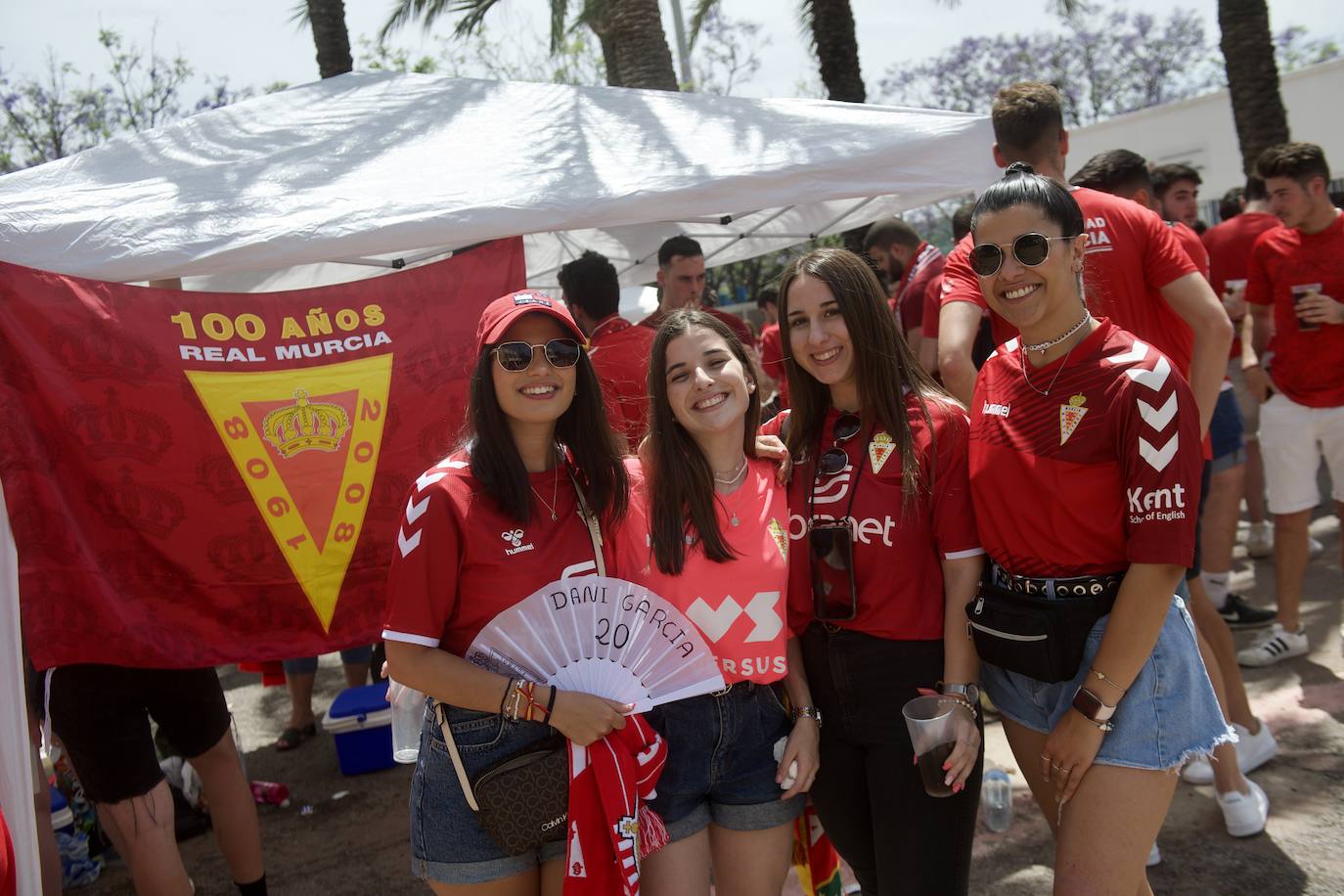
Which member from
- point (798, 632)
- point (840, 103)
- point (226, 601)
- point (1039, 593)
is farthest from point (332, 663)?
point (1039, 593)

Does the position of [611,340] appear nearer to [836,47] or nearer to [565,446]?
[565,446]

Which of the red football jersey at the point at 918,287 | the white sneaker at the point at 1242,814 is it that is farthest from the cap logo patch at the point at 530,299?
the red football jersey at the point at 918,287

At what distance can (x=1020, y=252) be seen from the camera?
2.23 metres

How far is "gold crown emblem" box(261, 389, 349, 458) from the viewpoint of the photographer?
12.3 ft

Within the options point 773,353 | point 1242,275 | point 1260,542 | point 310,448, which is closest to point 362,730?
point 310,448

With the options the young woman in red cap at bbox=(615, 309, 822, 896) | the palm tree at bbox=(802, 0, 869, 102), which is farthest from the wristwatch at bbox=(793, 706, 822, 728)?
the palm tree at bbox=(802, 0, 869, 102)

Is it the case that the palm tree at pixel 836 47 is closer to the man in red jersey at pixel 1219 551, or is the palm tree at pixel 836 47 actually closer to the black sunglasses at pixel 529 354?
the man in red jersey at pixel 1219 551

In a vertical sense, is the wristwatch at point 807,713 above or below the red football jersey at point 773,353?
below

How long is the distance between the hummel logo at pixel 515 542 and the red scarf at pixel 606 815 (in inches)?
17.9

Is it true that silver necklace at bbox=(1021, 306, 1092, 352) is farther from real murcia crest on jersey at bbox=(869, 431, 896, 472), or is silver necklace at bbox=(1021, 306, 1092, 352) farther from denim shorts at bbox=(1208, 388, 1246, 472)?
denim shorts at bbox=(1208, 388, 1246, 472)

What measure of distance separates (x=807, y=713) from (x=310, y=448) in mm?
2219

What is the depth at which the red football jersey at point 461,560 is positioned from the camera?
7.43 feet

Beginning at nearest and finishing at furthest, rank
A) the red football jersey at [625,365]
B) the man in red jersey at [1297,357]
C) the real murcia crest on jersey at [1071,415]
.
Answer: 1. the real murcia crest on jersey at [1071,415]
2. the red football jersey at [625,365]
3. the man in red jersey at [1297,357]

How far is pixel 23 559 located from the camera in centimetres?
338
